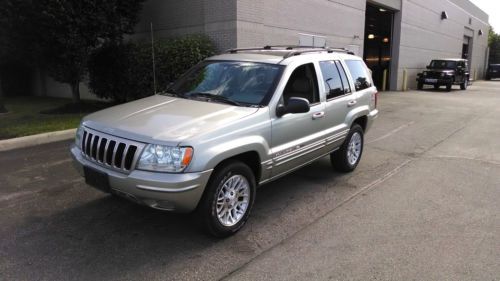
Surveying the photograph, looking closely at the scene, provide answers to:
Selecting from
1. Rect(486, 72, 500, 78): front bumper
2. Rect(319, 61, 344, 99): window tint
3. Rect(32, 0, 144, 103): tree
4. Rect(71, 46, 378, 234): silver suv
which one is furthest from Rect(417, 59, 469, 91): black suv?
Rect(486, 72, 500, 78): front bumper

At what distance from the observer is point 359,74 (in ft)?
21.2

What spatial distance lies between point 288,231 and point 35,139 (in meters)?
6.29

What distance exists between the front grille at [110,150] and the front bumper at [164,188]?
101 millimetres

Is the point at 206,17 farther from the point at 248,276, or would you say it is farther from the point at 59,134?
the point at 248,276

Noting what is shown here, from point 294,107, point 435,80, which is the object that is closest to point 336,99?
point 294,107

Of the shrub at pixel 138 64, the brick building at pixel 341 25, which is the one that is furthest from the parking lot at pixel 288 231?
the brick building at pixel 341 25

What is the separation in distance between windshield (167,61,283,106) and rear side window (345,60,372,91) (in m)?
1.92

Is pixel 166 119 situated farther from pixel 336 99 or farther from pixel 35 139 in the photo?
pixel 35 139

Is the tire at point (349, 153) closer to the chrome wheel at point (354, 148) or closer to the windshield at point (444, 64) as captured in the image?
the chrome wheel at point (354, 148)

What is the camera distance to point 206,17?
1250cm

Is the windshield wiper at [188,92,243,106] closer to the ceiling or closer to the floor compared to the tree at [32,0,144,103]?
closer to the floor

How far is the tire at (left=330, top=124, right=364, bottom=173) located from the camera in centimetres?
602

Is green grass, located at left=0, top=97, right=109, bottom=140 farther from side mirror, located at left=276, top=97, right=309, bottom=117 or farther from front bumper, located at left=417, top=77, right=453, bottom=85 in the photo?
front bumper, located at left=417, top=77, right=453, bottom=85

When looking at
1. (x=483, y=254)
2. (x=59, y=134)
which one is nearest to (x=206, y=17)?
(x=59, y=134)
